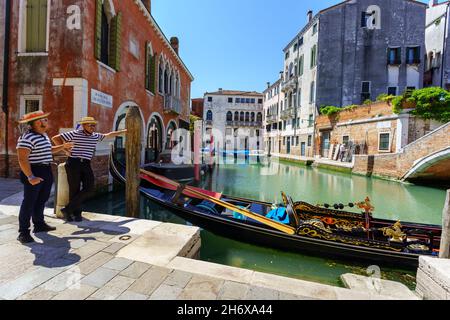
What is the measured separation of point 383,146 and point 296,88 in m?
10.2

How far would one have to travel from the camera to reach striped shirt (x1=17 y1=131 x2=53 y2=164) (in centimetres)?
224

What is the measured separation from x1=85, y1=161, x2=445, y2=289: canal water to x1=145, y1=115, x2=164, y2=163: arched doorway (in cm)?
251

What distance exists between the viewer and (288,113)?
23031 mm

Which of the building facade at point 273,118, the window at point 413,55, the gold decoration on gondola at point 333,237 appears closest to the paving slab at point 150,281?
the gold decoration on gondola at point 333,237

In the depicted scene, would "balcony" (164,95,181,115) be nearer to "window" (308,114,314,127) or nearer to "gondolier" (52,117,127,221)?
"gondolier" (52,117,127,221)

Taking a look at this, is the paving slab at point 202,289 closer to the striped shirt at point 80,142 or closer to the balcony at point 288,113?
the striped shirt at point 80,142

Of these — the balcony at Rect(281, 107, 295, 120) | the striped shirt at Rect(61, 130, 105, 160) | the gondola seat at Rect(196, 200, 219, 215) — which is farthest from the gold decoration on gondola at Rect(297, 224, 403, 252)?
the balcony at Rect(281, 107, 295, 120)

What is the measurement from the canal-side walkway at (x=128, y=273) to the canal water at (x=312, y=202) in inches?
55.9

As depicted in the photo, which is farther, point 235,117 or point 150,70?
point 235,117

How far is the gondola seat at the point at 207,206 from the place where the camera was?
4.57 m

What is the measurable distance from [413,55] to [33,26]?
19923 mm

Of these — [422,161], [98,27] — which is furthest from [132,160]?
[422,161]

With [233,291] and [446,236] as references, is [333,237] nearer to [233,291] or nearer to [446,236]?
[446,236]

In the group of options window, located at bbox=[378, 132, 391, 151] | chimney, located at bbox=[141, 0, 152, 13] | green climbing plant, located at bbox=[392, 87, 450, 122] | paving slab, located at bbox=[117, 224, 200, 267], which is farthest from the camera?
window, located at bbox=[378, 132, 391, 151]
